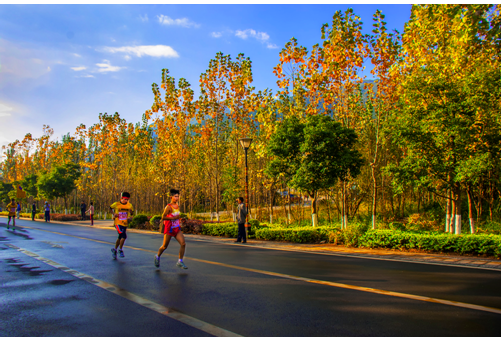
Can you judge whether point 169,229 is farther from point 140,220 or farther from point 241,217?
point 140,220

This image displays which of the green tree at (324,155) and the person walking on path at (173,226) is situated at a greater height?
the green tree at (324,155)

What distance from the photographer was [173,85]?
1063 inches

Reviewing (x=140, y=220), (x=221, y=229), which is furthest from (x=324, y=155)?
(x=140, y=220)

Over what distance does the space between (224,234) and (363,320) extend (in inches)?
521

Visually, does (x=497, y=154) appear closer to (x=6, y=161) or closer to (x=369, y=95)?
(x=369, y=95)

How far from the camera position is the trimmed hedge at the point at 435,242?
31.3 ft

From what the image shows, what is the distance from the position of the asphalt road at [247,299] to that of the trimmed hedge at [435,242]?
7.14 feet

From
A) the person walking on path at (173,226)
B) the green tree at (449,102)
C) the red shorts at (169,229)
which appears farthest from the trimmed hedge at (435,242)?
the red shorts at (169,229)

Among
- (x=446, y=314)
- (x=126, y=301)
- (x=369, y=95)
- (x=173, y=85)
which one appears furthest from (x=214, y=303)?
(x=173, y=85)

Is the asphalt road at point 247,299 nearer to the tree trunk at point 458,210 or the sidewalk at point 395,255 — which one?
the sidewalk at point 395,255

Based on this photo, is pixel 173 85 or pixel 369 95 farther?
pixel 173 85

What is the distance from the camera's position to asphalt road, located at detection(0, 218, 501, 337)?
13.9 feet

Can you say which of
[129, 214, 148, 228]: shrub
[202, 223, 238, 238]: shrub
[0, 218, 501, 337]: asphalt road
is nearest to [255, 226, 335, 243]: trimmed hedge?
[202, 223, 238, 238]: shrub

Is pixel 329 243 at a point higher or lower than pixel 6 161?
lower
